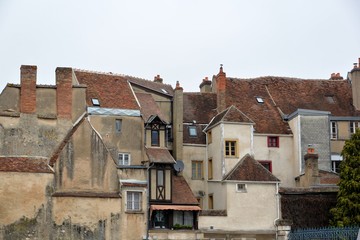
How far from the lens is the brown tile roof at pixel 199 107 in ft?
171

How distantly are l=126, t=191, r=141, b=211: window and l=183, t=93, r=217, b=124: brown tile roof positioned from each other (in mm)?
9332

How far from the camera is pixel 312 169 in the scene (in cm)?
4875

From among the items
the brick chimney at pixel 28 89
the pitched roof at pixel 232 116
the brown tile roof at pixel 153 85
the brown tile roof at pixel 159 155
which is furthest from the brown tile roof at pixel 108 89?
the pitched roof at pixel 232 116

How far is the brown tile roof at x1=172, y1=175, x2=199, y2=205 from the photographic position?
45.4 meters

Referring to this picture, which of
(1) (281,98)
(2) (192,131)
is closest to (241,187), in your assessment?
(2) (192,131)

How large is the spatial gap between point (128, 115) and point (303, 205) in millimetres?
11602

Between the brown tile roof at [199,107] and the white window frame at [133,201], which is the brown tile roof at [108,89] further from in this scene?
the white window frame at [133,201]

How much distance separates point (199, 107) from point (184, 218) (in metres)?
10.0

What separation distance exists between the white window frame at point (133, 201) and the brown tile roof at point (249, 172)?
565 cm

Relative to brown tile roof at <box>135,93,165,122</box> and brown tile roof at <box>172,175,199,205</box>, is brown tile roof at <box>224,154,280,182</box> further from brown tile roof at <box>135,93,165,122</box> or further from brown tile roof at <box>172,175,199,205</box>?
brown tile roof at <box>135,93,165,122</box>

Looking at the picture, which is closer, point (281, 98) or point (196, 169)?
point (196, 169)

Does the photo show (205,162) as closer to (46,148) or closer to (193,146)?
(193,146)

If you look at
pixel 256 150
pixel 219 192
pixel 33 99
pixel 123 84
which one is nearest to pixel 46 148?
pixel 33 99

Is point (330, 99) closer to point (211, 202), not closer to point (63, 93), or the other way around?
point (211, 202)
